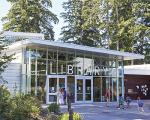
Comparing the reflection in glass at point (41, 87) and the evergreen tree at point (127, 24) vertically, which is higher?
the evergreen tree at point (127, 24)

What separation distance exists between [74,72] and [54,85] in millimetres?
2432

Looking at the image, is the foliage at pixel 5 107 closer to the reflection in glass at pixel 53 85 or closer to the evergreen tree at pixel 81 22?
the reflection in glass at pixel 53 85

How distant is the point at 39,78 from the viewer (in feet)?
114

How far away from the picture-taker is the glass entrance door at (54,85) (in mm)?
35125

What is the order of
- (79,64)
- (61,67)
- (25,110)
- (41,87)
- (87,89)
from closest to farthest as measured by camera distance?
1. (25,110)
2. (41,87)
3. (61,67)
4. (79,64)
5. (87,89)

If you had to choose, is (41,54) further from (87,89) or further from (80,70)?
(87,89)

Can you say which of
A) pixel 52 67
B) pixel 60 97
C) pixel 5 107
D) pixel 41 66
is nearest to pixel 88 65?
pixel 52 67

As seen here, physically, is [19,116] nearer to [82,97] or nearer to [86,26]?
[82,97]

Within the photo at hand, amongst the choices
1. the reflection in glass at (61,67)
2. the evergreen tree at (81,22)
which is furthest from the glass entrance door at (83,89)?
the evergreen tree at (81,22)

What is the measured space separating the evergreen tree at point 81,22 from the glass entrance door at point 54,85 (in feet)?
84.3

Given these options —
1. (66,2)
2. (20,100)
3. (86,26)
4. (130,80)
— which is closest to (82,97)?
(130,80)

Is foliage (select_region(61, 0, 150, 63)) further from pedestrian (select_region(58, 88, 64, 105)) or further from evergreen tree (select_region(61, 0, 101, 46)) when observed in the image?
pedestrian (select_region(58, 88, 64, 105))

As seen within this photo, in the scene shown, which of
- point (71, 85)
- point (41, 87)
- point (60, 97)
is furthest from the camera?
point (71, 85)

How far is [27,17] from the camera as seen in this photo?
188ft
